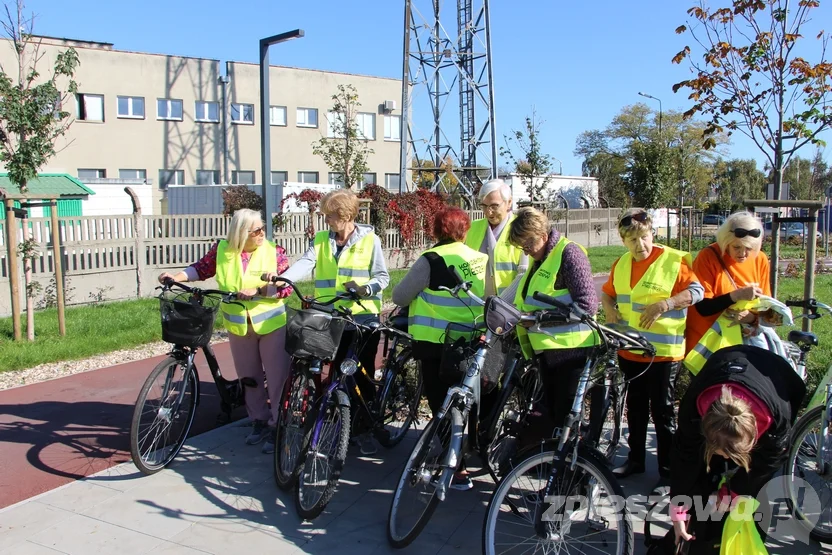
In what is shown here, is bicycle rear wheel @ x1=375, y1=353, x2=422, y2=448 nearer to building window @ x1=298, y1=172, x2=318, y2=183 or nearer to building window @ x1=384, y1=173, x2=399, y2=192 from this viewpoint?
building window @ x1=298, y1=172, x2=318, y2=183

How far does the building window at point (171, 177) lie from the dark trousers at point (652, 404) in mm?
29404

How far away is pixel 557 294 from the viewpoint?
4.18m

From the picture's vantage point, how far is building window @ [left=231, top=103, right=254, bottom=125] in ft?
106

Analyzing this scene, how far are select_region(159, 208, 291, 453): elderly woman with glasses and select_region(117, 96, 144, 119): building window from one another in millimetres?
26836

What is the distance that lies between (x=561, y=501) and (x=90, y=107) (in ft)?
97.8

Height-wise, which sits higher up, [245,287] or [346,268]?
[346,268]

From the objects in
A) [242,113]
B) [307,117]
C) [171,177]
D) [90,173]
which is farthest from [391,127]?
[90,173]

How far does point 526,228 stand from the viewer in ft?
13.7

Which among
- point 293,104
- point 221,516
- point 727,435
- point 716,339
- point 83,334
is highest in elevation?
point 293,104

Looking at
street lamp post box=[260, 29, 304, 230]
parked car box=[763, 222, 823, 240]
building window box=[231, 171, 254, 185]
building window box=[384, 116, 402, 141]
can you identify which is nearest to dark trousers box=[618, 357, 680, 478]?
street lamp post box=[260, 29, 304, 230]

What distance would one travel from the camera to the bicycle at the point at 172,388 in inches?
193

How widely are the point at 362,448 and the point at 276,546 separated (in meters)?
1.52

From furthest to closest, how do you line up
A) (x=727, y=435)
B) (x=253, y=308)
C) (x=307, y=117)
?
(x=307, y=117)
(x=253, y=308)
(x=727, y=435)

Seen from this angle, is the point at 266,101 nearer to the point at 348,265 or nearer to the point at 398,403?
the point at 348,265
